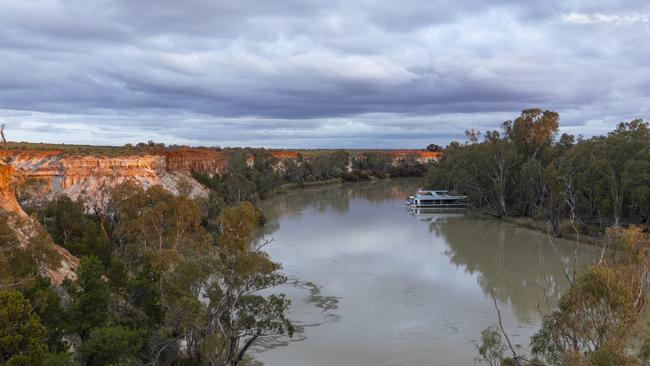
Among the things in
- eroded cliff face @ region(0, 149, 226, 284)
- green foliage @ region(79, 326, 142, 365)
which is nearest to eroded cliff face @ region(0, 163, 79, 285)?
green foliage @ region(79, 326, 142, 365)

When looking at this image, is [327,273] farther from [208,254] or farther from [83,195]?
[83,195]

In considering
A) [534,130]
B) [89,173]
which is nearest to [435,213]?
[534,130]

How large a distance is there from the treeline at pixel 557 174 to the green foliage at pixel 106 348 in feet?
72.8

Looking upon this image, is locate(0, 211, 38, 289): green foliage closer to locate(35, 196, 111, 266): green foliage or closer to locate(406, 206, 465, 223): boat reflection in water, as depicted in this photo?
locate(35, 196, 111, 266): green foliage

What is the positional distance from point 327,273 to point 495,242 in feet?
47.8

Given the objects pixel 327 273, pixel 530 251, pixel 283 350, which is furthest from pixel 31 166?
pixel 530 251

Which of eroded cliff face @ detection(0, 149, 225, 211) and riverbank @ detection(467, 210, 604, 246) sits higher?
eroded cliff face @ detection(0, 149, 225, 211)

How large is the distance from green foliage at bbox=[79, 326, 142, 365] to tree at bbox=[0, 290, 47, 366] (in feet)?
3.39

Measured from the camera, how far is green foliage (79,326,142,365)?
37.3 feet

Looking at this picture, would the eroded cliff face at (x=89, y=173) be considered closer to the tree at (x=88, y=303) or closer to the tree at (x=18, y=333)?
the tree at (x=88, y=303)

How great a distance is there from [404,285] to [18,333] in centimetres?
1757

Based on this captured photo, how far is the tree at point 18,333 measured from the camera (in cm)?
998

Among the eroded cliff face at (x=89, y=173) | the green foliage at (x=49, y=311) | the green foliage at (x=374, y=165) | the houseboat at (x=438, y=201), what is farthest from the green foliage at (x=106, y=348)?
the green foliage at (x=374, y=165)

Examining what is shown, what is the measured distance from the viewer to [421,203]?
190 ft
